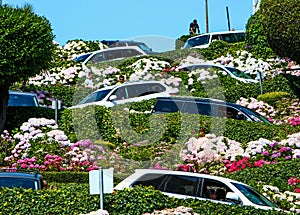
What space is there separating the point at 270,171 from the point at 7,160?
21.5 ft

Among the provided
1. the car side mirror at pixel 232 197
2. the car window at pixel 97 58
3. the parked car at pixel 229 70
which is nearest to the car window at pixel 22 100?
the parked car at pixel 229 70

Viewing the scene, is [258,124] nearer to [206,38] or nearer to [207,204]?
[207,204]

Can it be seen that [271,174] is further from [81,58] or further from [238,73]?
[81,58]

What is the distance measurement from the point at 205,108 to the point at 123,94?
303cm

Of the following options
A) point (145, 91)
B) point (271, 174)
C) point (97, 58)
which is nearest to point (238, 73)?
point (145, 91)

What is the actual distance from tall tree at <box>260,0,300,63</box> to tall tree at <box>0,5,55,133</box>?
816 centimetres

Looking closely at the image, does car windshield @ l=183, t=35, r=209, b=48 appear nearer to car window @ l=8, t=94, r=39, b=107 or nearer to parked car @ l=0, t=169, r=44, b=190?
car window @ l=8, t=94, r=39, b=107

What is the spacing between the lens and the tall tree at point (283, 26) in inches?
1129

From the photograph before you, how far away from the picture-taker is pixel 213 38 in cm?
4306

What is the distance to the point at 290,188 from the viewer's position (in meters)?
17.3

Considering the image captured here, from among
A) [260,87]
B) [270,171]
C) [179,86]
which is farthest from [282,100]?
[270,171]

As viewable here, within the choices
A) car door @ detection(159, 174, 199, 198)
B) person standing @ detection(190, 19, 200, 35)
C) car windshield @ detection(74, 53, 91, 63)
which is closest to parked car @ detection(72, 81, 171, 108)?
car door @ detection(159, 174, 199, 198)

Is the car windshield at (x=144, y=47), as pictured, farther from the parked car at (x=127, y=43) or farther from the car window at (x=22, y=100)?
the car window at (x=22, y=100)

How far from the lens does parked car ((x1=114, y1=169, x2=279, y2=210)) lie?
49.3 feet
